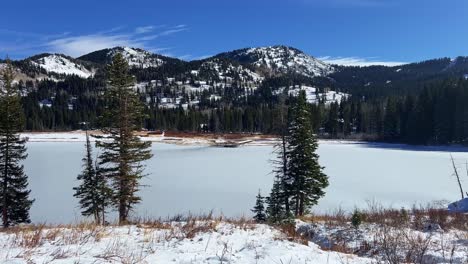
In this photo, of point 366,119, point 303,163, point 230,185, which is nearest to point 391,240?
point 303,163

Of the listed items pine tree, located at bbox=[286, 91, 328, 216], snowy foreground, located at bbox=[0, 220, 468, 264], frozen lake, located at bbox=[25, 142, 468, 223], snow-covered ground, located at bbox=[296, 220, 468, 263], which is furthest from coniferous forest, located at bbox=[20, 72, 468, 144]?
snowy foreground, located at bbox=[0, 220, 468, 264]

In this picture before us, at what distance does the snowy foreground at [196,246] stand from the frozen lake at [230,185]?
50.5 ft

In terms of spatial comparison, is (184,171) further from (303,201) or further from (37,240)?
(37,240)

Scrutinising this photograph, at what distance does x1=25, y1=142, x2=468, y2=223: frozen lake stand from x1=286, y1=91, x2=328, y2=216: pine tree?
191 centimetres

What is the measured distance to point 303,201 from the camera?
26.0 metres

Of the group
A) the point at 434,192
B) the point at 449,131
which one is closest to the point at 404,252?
the point at 434,192

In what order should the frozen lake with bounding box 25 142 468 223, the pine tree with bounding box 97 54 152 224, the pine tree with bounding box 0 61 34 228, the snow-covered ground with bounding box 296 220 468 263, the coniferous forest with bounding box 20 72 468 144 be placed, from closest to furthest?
the snow-covered ground with bounding box 296 220 468 263, the pine tree with bounding box 97 54 152 224, the pine tree with bounding box 0 61 34 228, the frozen lake with bounding box 25 142 468 223, the coniferous forest with bounding box 20 72 468 144

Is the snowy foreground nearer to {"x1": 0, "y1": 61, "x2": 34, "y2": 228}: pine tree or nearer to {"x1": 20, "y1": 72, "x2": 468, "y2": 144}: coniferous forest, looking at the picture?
{"x1": 0, "y1": 61, "x2": 34, "y2": 228}: pine tree

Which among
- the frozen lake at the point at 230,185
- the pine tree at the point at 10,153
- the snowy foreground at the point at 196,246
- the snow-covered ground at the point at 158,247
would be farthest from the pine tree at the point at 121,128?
the snow-covered ground at the point at 158,247

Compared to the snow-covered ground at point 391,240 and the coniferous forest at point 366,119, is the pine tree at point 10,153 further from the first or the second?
the coniferous forest at point 366,119

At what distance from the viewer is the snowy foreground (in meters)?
5.54

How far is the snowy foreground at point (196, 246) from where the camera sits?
18.2ft

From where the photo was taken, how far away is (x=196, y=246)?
21.2 ft

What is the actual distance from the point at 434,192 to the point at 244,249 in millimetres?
30672
